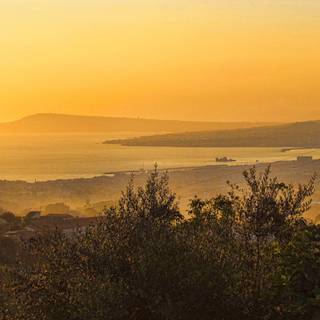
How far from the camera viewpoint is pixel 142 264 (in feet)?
49.5

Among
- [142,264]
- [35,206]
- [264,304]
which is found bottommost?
[35,206]

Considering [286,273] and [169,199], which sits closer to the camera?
[286,273]

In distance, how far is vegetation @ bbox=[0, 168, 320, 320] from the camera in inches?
583

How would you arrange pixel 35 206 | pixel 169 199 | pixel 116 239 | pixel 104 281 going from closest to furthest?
pixel 104 281
pixel 116 239
pixel 169 199
pixel 35 206

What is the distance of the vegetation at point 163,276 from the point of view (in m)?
14.8

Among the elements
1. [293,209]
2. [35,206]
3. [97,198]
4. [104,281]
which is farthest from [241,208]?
[97,198]

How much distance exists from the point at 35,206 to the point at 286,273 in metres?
147

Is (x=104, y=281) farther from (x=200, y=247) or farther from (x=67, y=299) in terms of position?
(x=200, y=247)

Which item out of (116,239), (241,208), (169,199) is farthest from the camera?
(169,199)

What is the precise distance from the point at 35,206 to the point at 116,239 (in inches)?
5701

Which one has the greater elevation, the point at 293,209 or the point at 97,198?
the point at 293,209

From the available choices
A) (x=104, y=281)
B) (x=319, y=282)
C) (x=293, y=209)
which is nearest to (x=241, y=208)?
(x=293, y=209)

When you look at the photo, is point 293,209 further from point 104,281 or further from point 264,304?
point 104,281

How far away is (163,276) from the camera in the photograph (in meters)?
15.2
